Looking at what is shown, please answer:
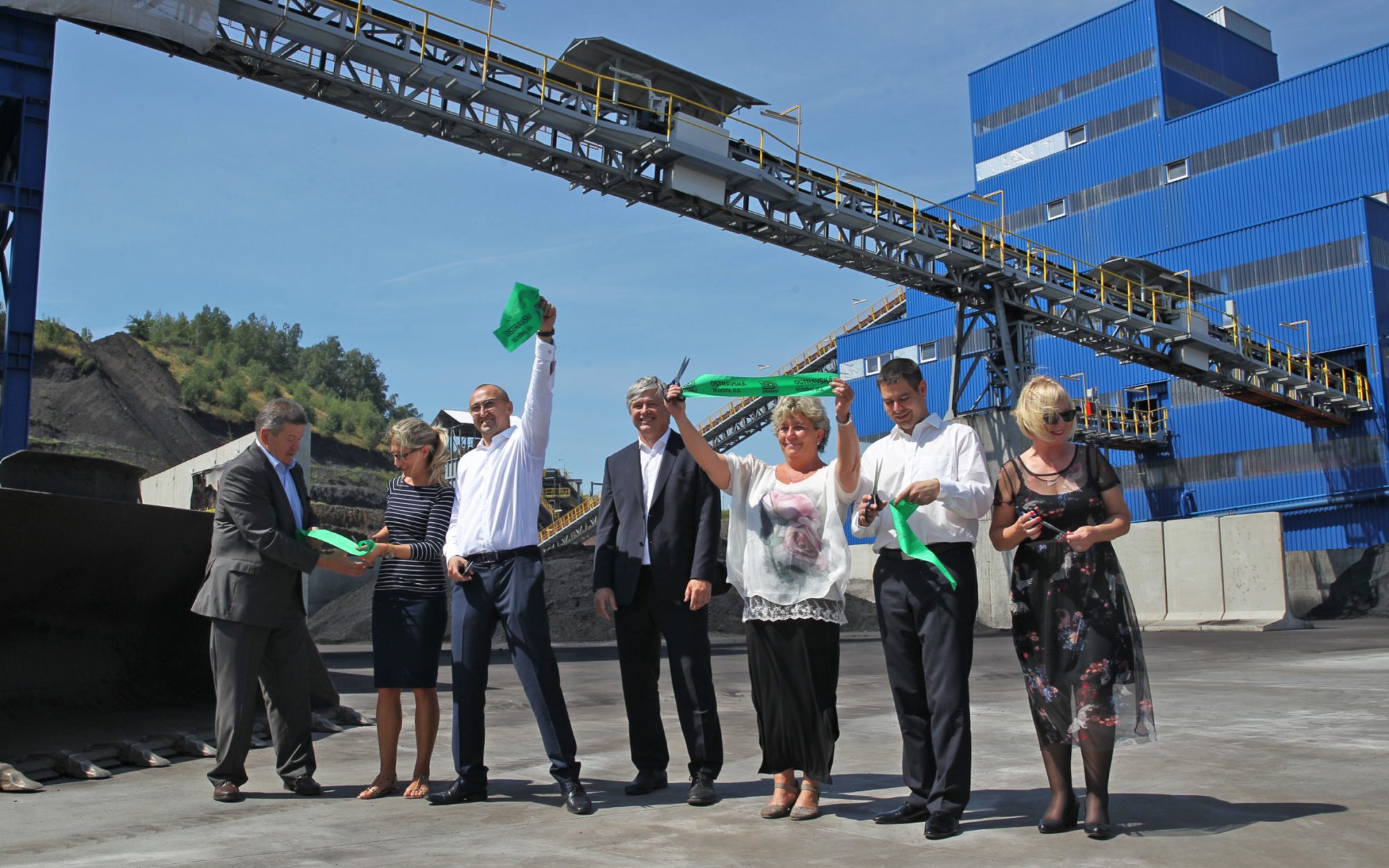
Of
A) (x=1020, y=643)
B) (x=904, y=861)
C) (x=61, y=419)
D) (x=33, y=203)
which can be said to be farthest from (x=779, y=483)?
(x=61, y=419)

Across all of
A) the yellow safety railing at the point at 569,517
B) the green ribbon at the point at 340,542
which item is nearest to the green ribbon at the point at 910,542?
the green ribbon at the point at 340,542

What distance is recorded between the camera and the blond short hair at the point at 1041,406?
418 cm

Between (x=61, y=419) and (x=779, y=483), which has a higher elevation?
(x=61, y=419)

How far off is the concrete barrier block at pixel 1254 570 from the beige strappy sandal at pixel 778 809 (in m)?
21.4

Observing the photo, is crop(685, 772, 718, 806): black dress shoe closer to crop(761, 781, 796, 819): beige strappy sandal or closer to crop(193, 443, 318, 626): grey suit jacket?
crop(761, 781, 796, 819): beige strappy sandal

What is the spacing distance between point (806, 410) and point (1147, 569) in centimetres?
2273

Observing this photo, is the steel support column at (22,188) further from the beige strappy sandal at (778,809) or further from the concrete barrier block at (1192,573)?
the concrete barrier block at (1192,573)

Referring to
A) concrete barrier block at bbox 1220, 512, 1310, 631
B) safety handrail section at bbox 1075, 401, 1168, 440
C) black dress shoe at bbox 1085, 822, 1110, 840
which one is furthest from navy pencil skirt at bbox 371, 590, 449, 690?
safety handrail section at bbox 1075, 401, 1168, 440

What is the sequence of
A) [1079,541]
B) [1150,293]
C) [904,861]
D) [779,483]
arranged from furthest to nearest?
1. [1150,293]
2. [779,483]
3. [1079,541]
4. [904,861]

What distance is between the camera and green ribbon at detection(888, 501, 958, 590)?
4.13m

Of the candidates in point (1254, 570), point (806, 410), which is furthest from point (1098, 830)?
point (1254, 570)

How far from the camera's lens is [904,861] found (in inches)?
137

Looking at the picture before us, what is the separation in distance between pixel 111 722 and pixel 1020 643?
5.40 metres

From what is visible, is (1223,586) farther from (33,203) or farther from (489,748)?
(33,203)
